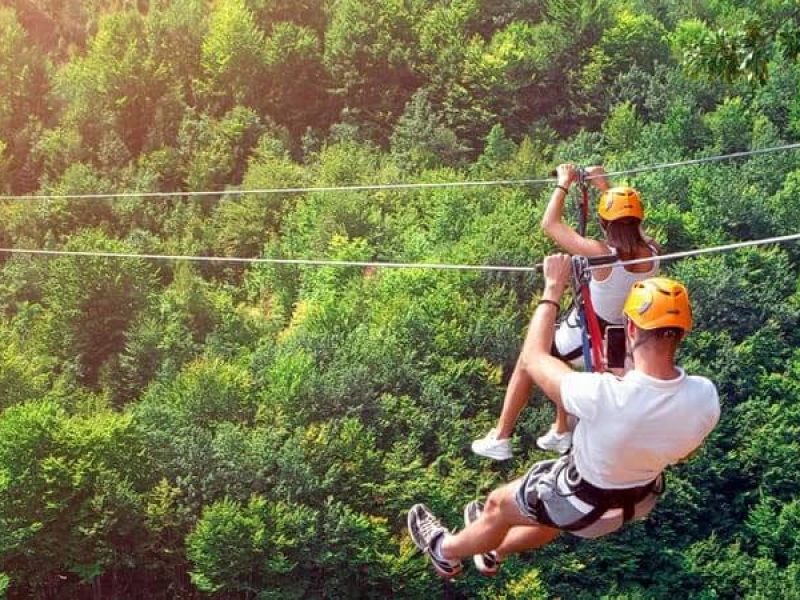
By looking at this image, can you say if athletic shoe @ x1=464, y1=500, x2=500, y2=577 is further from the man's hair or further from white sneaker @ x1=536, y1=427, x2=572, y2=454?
the man's hair

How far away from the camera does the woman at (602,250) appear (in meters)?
5.97

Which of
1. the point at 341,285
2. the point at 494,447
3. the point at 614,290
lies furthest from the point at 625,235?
the point at 341,285

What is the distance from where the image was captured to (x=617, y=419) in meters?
4.68

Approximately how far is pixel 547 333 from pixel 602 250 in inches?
49.7

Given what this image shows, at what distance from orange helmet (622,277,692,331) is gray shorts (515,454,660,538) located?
982 millimetres

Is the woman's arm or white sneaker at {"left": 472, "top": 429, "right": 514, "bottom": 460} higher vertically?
the woman's arm

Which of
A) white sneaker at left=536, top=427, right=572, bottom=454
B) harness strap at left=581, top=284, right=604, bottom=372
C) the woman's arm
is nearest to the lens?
harness strap at left=581, top=284, right=604, bottom=372

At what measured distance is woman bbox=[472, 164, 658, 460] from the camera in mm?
5969

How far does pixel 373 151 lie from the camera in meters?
A: 49.1

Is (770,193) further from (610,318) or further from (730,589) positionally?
(610,318)

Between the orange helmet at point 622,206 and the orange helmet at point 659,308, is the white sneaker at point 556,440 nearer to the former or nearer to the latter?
the orange helmet at point 622,206

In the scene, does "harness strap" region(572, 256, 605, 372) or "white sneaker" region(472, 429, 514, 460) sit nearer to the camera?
"harness strap" region(572, 256, 605, 372)

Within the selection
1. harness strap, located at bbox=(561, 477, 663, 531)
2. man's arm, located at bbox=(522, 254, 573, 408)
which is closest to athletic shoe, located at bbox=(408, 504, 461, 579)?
harness strap, located at bbox=(561, 477, 663, 531)

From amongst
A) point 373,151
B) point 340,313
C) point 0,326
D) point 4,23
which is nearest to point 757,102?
point 373,151
